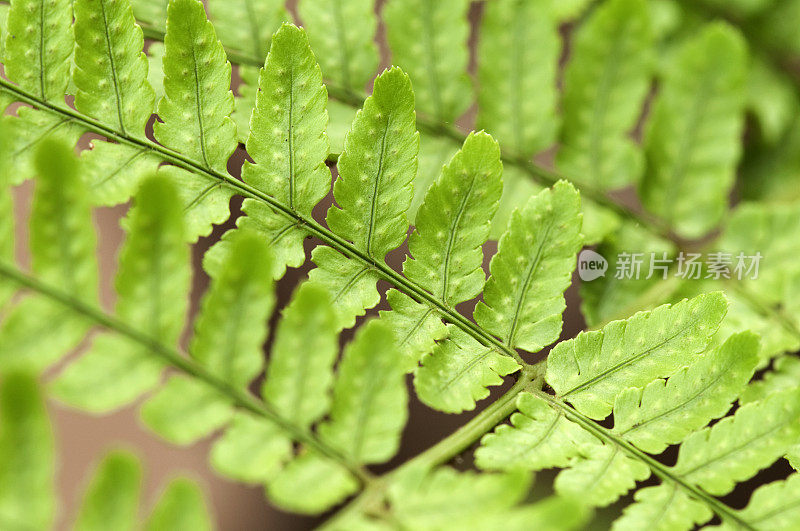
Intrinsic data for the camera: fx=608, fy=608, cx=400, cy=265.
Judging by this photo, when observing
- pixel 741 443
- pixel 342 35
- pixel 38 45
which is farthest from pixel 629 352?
pixel 38 45

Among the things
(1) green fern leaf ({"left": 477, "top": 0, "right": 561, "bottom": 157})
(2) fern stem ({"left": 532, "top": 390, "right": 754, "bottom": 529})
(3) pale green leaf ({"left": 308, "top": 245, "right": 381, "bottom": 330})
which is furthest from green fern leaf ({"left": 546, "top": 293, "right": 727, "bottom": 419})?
(1) green fern leaf ({"left": 477, "top": 0, "right": 561, "bottom": 157})

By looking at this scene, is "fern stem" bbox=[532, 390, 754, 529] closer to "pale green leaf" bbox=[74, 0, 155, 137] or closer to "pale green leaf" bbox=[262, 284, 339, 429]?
"pale green leaf" bbox=[262, 284, 339, 429]

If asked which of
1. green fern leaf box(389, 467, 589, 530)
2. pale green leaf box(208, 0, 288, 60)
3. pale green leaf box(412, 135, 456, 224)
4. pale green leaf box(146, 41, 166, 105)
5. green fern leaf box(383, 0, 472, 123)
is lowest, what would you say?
green fern leaf box(389, 467, 589, 530)

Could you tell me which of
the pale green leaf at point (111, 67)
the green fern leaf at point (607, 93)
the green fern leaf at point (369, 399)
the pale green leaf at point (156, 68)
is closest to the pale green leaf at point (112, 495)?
the green fern leaf at point (369, 399)

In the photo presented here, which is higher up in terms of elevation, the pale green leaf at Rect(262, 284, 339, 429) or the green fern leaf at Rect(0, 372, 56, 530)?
the pale green leaf at Rect(262, 284, 339, 429)

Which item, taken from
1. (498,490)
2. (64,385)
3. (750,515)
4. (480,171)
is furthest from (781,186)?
(64,385)

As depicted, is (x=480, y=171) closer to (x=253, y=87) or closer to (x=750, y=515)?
(x=253, y=87)

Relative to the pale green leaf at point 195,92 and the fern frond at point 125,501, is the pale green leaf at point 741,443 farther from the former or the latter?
the pale green leaf at point 195,92

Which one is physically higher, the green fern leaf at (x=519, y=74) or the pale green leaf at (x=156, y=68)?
the green fern leaf at (x=519, y=74)
